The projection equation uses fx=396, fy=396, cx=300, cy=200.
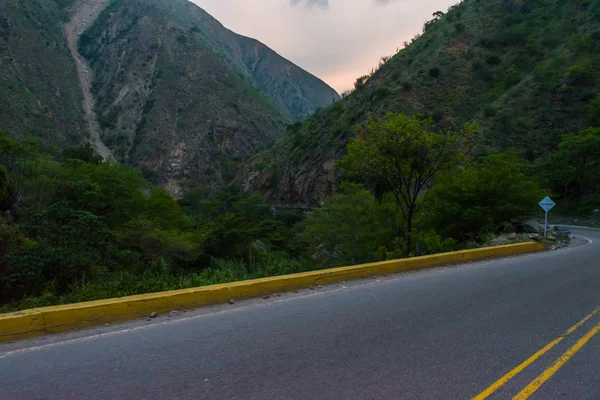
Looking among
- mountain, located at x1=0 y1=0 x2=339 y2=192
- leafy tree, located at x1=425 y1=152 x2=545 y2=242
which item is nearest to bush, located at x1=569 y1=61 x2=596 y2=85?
leafy tree, located at x1=425 y1=152 x2=545 y2=242

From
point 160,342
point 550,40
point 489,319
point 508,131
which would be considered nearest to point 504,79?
point 550,40

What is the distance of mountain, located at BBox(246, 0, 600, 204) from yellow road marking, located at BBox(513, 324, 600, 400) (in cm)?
3581

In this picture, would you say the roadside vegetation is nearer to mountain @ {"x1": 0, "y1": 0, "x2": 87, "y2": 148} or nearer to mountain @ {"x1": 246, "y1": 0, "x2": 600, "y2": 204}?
mountain @ {"x1": 246, "y1": 0, "x2": 600, "y2": 204}

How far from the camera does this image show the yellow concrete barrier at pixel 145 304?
15.2 ft

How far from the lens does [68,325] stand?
491cm

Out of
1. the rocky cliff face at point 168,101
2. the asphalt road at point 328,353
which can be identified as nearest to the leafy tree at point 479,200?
the asphalt road at point 328,353

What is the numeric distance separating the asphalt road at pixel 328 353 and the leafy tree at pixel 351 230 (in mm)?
15738

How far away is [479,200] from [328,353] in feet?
62.7

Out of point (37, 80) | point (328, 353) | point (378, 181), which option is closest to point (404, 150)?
point (378, 181)

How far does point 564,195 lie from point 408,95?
19671 millimetres

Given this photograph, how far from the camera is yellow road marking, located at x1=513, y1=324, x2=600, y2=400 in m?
3.42

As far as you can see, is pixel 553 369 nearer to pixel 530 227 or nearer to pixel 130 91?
pixel 530 227

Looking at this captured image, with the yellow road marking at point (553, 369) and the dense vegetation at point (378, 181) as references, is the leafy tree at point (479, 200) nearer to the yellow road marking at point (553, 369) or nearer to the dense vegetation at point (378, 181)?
the dense vegetation at point (378, 181)

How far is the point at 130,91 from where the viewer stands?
81.9 meters
